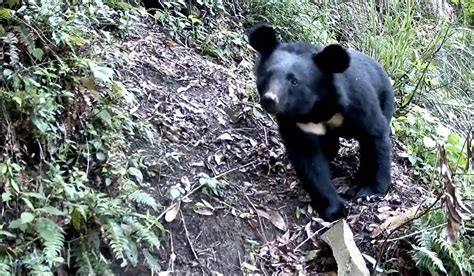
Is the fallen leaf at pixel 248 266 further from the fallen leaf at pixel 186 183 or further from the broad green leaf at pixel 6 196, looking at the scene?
the broad green leaf at pixel 6 196

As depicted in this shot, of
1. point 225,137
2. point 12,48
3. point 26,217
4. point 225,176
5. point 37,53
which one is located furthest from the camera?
point 225,137

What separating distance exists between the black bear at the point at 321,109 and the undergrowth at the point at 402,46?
0.59 meters

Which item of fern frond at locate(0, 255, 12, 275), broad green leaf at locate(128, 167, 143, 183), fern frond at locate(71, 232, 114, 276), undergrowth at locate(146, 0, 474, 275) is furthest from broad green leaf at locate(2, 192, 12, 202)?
undergrowth at locate(146, 0, 474, 275)

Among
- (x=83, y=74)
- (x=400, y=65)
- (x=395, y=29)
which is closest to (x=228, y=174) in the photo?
(x=83, y=74)

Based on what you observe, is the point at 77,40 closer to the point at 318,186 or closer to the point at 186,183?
the point at 186,183

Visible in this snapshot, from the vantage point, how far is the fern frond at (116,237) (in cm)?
368

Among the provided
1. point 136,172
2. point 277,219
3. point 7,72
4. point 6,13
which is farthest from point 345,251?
point 6,13

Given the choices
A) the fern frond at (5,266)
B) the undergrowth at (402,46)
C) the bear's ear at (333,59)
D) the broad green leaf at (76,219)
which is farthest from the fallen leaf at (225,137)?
the fern frond at (5,266)

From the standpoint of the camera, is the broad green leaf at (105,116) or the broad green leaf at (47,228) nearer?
the broad green leaf at (47,228)

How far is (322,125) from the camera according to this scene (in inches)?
187

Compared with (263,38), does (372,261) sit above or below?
below

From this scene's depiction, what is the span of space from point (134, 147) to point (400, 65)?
3.55 m

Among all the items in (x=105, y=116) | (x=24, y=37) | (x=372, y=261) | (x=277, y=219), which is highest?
(x=24, y=37)

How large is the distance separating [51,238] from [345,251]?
156 cm
